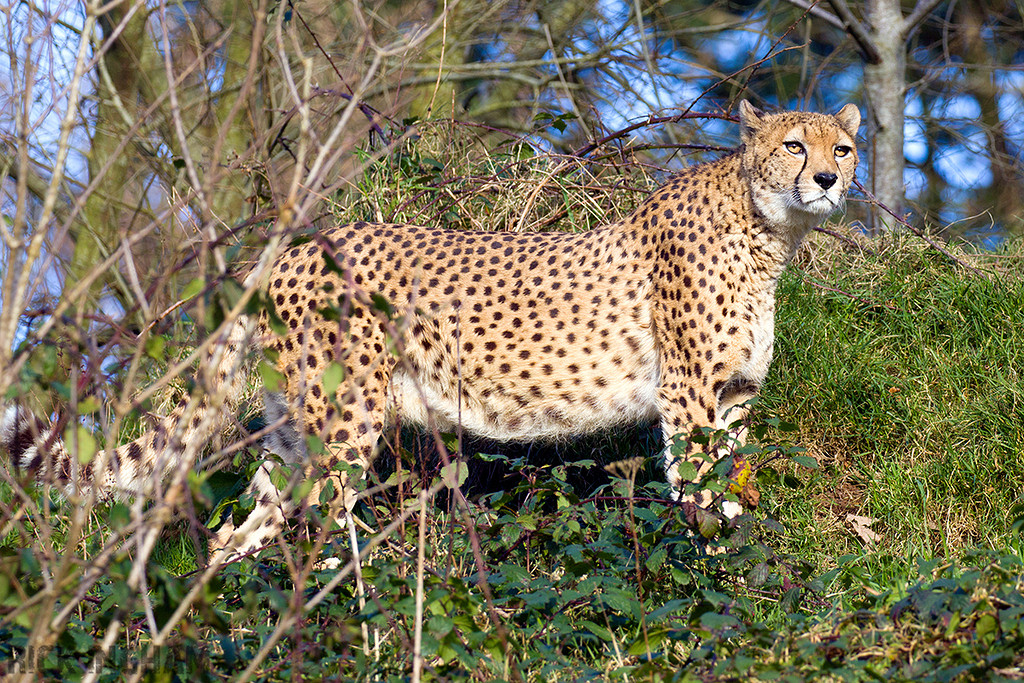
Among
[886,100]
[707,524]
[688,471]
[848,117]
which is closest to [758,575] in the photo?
[707,524]

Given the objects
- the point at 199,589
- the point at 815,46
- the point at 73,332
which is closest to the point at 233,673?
the point at 199,589

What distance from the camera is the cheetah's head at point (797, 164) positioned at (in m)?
3.69

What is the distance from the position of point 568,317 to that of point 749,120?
3.58 feet

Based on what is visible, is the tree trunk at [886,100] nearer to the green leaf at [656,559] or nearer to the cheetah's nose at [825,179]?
the cheetah's nose at [825,179]

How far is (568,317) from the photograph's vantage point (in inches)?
159

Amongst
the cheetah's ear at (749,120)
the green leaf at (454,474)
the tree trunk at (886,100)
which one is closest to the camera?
the green leaf at (454,474)

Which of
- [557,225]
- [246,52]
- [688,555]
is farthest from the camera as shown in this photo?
[246,52]

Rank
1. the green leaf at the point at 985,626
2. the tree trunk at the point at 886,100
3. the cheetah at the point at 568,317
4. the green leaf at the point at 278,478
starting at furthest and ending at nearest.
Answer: the tree trunk at the point at 886,100 → the cheetah at the point at 568,317 → the green leaf at the point at 278,478 → the green leaf at the point at 985,626

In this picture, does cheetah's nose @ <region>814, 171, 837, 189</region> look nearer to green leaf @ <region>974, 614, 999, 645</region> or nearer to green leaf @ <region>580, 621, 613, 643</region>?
green leaf @ <region>974, 614, 999, 645</region>

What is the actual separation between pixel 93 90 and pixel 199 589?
6.32 m

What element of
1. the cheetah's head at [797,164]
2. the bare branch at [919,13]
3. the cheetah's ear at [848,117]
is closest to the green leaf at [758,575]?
the cheetah's head at [797,164]

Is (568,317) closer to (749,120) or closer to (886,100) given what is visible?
(749,120)

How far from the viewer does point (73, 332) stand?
7.28 feet

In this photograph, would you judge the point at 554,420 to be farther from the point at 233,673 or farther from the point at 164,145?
the point at 164,145
